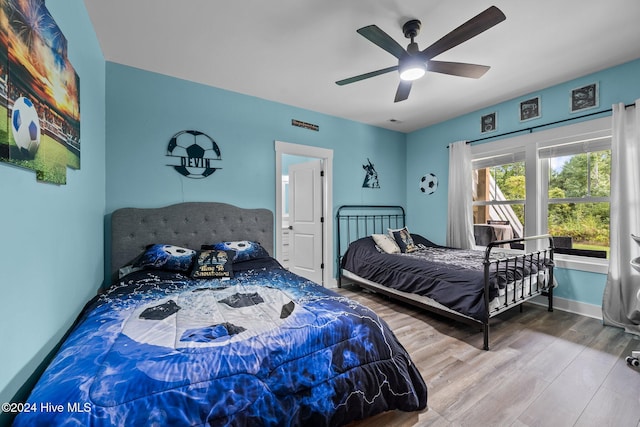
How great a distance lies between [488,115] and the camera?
368 cm

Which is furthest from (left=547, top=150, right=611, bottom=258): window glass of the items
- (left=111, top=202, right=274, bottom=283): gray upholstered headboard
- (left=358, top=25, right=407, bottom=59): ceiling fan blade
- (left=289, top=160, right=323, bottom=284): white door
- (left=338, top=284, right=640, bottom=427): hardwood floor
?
(left=111, top=202, right=274, bottom=283): gray upholstered headboard

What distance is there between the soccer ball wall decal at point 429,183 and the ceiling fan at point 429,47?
2.40 meters

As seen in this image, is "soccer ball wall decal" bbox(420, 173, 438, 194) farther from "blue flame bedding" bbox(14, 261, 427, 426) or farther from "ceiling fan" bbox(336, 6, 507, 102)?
"blue flame bedding" bbox(14, 261, 427, 426)

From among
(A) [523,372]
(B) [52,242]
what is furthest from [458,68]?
(B) [52,242]

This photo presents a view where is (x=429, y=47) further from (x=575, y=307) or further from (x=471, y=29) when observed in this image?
(x=575, y=307)

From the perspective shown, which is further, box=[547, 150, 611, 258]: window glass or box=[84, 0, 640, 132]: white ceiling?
box=[547, 150, 611, 258]: window glass

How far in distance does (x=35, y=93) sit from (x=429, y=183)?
180 inches

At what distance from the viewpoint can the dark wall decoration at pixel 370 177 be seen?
433cm

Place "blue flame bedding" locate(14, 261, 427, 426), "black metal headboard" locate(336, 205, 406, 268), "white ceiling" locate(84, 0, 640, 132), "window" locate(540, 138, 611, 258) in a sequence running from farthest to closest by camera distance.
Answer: "black metal headboard" locate(336, 205, 406, 268), "window" locate(540, 138, 611, 258), "white ceiling" locate(84, 0, 640, 132), "blue flame bedding" locate(14, 261, 427, 426)

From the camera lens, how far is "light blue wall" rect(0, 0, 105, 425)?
100cm

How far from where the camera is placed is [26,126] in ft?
3.59

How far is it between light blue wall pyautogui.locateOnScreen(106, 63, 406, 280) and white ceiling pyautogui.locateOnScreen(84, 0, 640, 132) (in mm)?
185

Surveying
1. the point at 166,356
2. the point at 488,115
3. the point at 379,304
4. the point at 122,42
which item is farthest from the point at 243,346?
the point at 488,115

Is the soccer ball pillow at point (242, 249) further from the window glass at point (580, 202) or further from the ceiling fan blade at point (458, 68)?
the window glass at point (580, 202)
